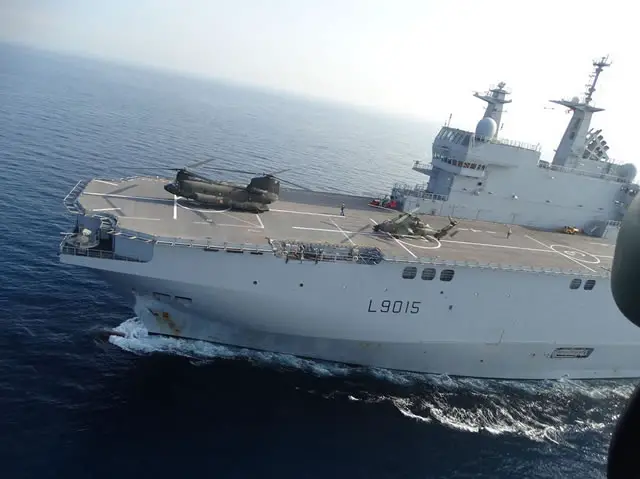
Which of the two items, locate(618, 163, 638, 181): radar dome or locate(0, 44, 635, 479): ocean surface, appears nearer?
locate(0, 44, 635, 479): ocean surface

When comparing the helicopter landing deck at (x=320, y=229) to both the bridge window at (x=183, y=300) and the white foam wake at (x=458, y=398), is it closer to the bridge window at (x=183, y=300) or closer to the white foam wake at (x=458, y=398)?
the bridge window at (x=183, y=300)

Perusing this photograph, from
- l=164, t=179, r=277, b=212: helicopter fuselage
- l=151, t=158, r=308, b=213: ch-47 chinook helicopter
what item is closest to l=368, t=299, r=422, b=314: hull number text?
l=151, t=158, r=308, b=213: ch-47 chinook helicopter

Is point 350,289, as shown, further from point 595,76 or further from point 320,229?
point 595,76

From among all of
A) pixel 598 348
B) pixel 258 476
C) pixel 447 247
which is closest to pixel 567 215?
A: pixel 598 348

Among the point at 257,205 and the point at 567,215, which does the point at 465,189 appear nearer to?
the point at 567,215

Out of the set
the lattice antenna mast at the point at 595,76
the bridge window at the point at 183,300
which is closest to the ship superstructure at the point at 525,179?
the lattice antenna mast at the point at 595,76

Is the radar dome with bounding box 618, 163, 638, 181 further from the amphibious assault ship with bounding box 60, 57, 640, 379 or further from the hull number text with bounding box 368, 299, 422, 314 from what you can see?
the hull number text with bounding box 368, 299, 422, 314

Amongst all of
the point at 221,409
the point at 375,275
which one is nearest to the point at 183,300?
the point at 221,409

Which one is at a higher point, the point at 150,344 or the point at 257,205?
the point at 257,205
